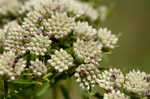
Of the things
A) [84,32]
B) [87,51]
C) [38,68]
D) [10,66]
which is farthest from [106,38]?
[10,66]

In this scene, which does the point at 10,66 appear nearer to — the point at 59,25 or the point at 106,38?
the point at 59,25

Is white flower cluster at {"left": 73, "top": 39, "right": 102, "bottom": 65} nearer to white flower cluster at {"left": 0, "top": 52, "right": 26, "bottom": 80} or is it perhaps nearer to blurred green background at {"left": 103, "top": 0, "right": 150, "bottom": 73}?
white flower cluster at {"left": 0, "top": 52, "right": 26, "bottom": 80}

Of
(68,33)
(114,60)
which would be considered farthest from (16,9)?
(114,60)

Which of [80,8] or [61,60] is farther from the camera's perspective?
[80,8]

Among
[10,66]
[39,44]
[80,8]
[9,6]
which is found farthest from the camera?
[9,6]

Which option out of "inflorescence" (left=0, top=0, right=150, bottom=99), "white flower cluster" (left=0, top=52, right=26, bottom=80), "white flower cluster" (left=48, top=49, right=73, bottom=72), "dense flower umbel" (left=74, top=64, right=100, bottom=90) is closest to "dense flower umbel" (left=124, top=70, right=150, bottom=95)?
"inflorescence" (left=0, top=0, right=150, bottom=99)

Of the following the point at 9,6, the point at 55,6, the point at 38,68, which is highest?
the point at 9,6
